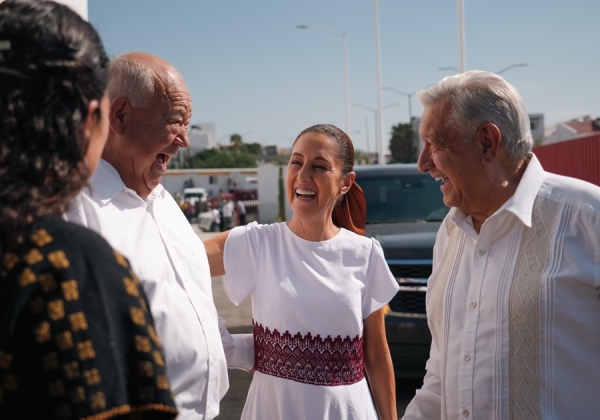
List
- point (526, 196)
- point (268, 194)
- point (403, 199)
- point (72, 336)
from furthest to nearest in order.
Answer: point (268, 194) → point (403, 199) → point (526, 196) → point (72, 336)

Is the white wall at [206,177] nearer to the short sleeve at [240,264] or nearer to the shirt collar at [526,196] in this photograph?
the short sleeve at [240,264]

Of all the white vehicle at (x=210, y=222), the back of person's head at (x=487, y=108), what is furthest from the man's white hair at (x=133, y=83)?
the white vehicle at (x=210, y=222)

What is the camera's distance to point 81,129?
3.84 ft

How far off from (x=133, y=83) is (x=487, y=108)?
1.25 metres

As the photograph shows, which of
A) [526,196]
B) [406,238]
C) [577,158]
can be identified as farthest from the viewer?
[577,158]

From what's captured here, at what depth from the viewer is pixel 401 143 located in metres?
81.1

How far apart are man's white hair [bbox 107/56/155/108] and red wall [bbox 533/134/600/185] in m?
13.3

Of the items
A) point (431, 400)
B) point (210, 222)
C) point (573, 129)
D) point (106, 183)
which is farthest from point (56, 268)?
point (573, 129)

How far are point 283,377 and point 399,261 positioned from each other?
13.2 ft

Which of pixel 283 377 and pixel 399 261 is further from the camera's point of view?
pixel 399 261

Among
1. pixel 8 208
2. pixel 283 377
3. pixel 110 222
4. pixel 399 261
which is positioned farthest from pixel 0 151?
pixel 399 261

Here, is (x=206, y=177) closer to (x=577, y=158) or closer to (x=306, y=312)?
(x=577, y=158)

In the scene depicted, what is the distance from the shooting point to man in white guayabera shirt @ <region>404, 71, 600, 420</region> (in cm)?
227

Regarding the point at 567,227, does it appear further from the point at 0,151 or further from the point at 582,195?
the point at 0,151
